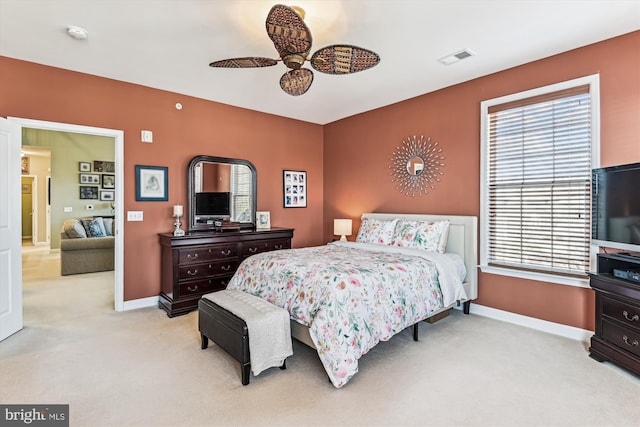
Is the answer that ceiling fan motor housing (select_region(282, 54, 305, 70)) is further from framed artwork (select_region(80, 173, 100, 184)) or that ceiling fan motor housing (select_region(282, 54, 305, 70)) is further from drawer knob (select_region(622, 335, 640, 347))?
framed artwork (select_region(80, 173, 100, 184))

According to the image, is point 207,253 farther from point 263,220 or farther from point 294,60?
point 294,60

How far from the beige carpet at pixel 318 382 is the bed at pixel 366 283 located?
0.81ft

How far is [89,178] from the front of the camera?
8391 mm

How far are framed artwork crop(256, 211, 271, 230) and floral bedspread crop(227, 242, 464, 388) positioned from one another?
66.5 inches

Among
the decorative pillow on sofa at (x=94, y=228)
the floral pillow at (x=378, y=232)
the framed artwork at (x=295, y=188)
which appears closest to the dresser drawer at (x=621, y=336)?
the floral pillow at (x=378, y=232)

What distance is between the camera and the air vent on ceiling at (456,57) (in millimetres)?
3193

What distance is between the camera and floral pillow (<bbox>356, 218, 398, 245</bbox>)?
4156mm

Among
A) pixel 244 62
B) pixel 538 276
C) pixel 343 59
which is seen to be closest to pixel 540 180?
pixel 538 276

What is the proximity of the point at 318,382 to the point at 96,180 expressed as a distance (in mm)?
8667

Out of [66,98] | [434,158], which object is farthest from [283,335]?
[66,98]

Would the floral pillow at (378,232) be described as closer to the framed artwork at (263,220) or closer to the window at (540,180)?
the window at (540,180)

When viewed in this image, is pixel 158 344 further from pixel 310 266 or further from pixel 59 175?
pixel 59 175

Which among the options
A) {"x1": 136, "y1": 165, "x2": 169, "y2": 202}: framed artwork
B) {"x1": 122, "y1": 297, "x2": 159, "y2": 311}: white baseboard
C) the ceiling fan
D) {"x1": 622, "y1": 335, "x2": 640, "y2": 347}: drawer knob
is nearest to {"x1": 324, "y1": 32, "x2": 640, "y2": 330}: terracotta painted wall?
{"x1": 622, "y1": 335, "x2": 640, "y2": 347}: drawer knob

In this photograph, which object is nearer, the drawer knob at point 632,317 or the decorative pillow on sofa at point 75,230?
the drawer knob at point 632,317
